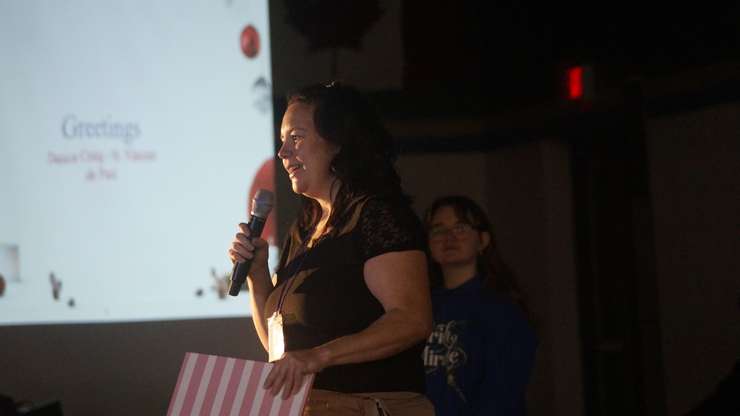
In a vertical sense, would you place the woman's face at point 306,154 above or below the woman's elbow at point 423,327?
above

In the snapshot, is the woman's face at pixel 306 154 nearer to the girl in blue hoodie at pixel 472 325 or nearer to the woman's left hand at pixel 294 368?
the woman's left hand at pixel 294 368

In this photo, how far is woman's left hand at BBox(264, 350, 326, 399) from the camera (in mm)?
1307

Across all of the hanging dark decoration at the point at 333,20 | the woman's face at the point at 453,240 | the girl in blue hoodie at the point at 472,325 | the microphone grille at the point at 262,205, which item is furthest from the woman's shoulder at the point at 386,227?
the hanging dark decoration at the point at 333,20

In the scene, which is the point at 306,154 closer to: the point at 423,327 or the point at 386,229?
the point at 386,229

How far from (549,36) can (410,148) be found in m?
0.80

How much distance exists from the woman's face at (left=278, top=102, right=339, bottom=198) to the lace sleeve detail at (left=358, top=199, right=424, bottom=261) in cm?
12

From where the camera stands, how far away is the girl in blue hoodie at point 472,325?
273 cm

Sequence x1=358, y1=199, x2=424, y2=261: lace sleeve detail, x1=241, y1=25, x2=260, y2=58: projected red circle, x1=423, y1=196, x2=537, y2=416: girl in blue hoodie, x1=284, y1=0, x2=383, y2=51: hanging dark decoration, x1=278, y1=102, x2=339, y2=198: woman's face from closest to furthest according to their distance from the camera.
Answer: x1=358, y1=199, x2=424, y2=261: lace sleeve detail < x1=278, y1=102, x2=339, y2=198: woman's face < x1=423, y1=196, x2=537, y2=416: girl in blue hoodie < x1=241, y1=25, x2=260, y2=58: projected red circle < x1=284, y1=0, x2=383, y2=51: hanging dark decoration

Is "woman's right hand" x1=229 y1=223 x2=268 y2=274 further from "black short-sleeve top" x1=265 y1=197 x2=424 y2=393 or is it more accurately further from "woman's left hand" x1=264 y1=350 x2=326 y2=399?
"woman's left hand" x1=264 y1=350 x2=326 y2=399

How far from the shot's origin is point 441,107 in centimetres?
406

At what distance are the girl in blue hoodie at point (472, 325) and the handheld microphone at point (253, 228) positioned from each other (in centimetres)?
127

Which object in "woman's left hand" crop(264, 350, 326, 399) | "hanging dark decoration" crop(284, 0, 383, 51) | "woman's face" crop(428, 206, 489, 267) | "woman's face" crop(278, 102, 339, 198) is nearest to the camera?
"woman's left hand" crop(264, 350, 326, 399)

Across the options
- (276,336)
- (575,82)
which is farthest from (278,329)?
(575,82)

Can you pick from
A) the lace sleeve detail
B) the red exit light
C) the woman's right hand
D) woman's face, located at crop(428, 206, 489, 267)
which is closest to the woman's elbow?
the lace sleeve detail
